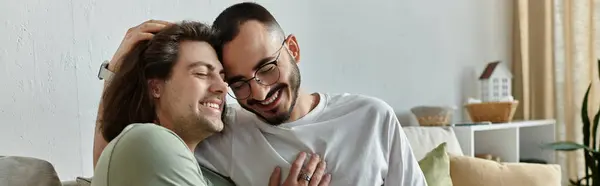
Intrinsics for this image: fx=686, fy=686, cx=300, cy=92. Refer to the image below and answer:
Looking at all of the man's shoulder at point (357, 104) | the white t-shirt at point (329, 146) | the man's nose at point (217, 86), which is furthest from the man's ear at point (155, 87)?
the man's shoulder at point (357, 104)

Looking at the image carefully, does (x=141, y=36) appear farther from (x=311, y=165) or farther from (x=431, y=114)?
(x=431, y=114)

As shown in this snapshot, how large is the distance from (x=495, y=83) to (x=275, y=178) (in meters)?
1.85

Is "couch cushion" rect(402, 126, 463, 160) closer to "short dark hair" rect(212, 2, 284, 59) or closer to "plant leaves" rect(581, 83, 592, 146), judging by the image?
"plant leaves" rect(581, 83, 592, 146)

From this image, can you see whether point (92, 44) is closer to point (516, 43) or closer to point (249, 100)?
point (249, 100)

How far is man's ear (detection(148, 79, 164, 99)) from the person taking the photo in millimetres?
1416

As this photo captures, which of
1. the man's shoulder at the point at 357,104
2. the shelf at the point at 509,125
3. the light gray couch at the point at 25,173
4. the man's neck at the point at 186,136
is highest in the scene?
the man's shoulder at the point at 357,104

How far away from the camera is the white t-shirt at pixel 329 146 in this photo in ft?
5.00

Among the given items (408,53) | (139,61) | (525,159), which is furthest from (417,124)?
(139,61)

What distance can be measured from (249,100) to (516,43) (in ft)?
7.54

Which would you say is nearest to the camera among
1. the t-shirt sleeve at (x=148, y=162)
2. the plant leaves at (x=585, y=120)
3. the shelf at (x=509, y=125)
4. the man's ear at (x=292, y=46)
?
the t-shirt sleeve at (x=148, y=162)

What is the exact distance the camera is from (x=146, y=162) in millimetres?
1094

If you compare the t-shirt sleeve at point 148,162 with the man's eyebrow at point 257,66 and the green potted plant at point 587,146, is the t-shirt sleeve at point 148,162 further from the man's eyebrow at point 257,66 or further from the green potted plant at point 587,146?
the green potted plant at point 587,146

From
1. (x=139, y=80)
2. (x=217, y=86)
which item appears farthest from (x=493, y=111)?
(x=139, y=80)

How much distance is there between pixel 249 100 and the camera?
1.46 m
